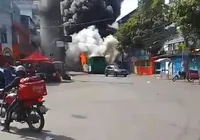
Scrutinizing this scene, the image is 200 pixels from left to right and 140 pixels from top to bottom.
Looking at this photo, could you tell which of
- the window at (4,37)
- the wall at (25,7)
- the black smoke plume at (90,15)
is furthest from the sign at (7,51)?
the black smoke plume at (90,15)

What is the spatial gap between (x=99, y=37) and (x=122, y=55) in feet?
18.1

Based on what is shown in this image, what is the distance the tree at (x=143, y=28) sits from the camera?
47.7 m

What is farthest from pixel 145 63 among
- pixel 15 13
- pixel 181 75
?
pixel 181 75

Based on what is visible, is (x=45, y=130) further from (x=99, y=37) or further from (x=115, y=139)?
(x=99, y=37)

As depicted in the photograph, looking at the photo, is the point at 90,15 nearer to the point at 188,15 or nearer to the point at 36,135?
the point at 188,15

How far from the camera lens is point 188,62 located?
1464 inches

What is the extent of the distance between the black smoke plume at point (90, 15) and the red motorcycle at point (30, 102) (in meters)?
56.2

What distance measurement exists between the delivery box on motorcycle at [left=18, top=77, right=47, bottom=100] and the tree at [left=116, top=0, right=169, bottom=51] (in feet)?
124

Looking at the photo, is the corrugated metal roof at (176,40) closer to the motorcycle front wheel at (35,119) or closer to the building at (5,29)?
the building at (5,29)

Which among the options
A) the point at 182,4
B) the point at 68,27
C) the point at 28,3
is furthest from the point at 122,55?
the point at 182,4

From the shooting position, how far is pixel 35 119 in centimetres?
823

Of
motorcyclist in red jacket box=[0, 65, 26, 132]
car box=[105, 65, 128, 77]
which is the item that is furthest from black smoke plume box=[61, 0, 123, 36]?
motorcyclist in red jacket box=[0, 65, 26, 132]

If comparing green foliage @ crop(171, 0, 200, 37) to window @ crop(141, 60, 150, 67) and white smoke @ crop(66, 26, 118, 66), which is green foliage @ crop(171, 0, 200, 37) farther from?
white smoke @ crop(66, 26, 118, 66)

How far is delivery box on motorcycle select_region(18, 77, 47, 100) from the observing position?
7992mm
